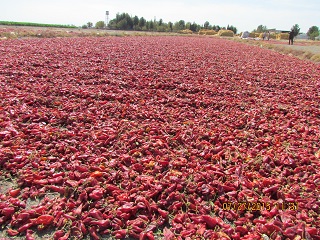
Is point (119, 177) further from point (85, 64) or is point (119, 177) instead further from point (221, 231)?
point (85, 64)

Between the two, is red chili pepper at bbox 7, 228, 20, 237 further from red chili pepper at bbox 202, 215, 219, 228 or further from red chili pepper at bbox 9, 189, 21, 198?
red chili pepper at bbox 202, 215, 219, 228

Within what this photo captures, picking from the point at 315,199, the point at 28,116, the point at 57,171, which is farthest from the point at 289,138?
the point at 28,116

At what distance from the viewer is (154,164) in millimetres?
3787

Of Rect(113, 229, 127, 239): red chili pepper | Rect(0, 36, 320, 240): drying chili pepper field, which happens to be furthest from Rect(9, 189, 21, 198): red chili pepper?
Rect(113, 229, 127, 239): red chili pepper

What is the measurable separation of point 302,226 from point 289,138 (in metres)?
2.50

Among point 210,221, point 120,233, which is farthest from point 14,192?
point 210,221

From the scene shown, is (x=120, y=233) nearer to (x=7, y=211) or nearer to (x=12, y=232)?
(x=12, y=232)

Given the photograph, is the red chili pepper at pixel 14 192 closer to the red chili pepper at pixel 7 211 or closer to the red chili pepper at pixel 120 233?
the red chili pepper at pixel 7 211

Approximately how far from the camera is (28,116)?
5176mm

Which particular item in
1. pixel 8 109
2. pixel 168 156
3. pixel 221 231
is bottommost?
pixel 221 231
